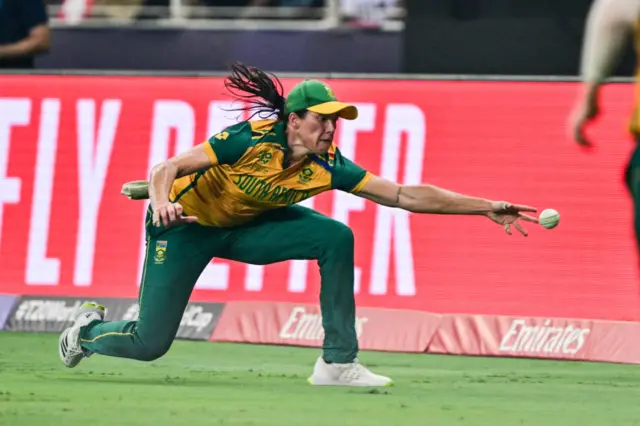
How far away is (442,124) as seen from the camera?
13906 millimetres

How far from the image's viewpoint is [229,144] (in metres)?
10.0

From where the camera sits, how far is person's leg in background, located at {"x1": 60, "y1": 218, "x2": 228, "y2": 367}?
408 inches

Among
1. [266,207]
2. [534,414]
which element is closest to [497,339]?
[266,207]

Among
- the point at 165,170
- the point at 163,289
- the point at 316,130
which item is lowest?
the point at 163,289

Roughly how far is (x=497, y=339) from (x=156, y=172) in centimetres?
429

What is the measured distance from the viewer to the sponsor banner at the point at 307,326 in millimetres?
13438

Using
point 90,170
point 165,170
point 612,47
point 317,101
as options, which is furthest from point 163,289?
point 90,170

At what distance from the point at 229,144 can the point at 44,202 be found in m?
5.23

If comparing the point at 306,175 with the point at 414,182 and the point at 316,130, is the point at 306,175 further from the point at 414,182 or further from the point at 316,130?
the point at 414,182

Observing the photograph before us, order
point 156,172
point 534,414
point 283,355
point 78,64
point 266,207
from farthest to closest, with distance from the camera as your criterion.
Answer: point 78,64
point 283,355
point 266,207
point 156,172
point 534,414

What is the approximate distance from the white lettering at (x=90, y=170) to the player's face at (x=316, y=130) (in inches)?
194

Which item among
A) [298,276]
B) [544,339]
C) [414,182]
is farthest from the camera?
[298,276]

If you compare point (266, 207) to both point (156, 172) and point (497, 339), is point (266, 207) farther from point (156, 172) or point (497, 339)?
point (497, 339)

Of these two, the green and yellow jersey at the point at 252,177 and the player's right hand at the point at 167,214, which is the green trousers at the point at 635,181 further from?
the green and yellow jersey at the point at 252,177
